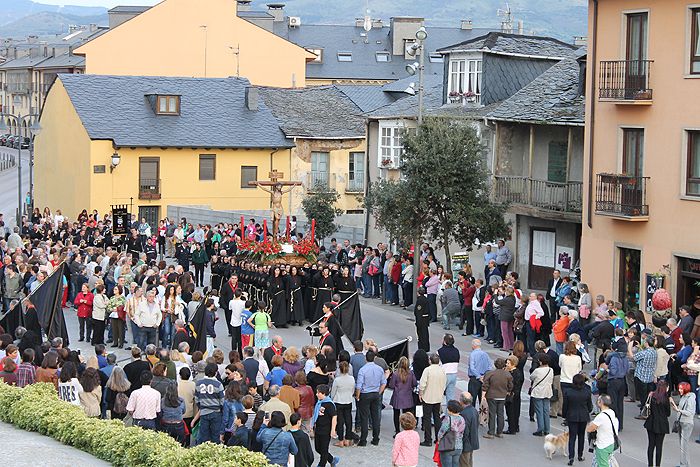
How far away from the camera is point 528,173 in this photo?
127 feet

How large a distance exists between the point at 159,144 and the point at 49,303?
2744 cm

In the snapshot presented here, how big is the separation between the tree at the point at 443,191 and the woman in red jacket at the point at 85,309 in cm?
945

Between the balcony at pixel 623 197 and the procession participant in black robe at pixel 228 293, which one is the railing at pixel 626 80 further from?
the procession participant in black robe at pixel 228 293

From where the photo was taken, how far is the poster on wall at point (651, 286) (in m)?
29.3

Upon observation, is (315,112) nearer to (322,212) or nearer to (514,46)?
(322,212)

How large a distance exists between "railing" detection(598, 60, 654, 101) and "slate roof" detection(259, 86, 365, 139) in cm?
2696

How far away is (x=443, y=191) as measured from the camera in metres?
35.1

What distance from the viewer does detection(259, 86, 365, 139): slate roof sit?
57.5 meters

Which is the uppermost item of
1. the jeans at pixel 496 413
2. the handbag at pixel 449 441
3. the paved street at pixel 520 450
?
A: the handbag at pixel 449 441

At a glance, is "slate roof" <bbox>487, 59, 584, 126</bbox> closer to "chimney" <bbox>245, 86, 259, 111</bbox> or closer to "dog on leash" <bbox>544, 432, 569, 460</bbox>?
"dog on leash" <bbox>544, 432, 569, 460</bbox>

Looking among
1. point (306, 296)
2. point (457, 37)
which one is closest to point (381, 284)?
point (306, 296)

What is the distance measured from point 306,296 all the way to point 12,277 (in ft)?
23.9

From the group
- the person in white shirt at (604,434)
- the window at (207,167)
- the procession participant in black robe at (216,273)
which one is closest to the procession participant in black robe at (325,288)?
the procession participant in black robe at (216,273)

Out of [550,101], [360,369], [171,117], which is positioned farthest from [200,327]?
[171,117]
